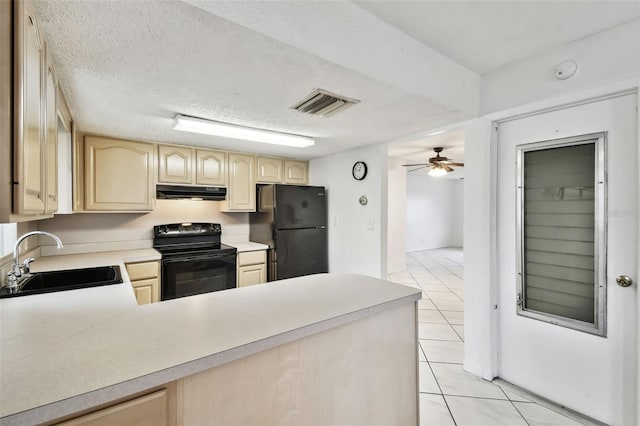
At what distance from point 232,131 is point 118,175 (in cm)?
138

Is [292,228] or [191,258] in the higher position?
[292,228]

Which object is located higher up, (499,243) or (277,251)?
(499,243)

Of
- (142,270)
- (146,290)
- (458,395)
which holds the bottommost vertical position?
(458,395)

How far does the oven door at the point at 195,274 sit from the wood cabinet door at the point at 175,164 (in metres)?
0.88

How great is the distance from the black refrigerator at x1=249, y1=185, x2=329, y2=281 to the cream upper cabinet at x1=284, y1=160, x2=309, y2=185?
0.46 m

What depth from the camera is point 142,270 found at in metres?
2.70

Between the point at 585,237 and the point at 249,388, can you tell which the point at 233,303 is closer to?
the point at 249,388

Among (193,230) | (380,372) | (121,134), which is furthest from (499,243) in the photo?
(121,134)

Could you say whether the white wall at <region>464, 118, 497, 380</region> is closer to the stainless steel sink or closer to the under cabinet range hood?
the stainless steel sink

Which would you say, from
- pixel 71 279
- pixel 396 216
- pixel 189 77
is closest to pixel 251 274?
pixel 71 279

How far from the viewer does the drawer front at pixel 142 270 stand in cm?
264

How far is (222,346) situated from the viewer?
85 centimetres

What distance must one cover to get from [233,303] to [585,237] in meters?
2.15

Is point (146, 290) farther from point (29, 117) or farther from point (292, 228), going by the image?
point (29, 117)
